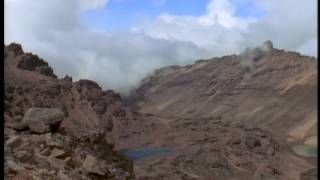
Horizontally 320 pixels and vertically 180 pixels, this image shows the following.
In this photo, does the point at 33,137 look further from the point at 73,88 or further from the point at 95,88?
the point at 95,88

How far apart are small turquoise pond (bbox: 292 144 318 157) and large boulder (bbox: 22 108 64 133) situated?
164 metres

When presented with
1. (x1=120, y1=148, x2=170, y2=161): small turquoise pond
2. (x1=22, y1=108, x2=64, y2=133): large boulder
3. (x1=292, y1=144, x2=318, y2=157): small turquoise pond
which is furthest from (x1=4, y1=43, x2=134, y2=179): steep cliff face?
(x1=292, y1=144, x2=318, y2=157): small turquoise pond

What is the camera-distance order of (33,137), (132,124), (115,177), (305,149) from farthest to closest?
1. (305,149)
2. (132,124)
3. (115,177)
4. (33,137)

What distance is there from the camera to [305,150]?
188750 mm

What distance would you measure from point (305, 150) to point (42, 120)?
6935 inches

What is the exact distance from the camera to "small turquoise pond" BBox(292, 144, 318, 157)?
180 meters

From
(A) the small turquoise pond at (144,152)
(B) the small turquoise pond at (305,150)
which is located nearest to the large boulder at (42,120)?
(A) the small turquoise pond at (144,152)

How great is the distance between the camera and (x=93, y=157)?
2136cm

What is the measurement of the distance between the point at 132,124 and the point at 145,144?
987 centimetres

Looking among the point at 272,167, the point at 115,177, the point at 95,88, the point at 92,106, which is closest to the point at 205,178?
the point at 272,167

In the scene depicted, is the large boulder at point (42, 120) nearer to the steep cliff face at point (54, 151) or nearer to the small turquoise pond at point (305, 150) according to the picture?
the steep cliff face at point (54, 151)

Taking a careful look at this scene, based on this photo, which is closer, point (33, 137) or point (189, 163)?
point (33, 137)

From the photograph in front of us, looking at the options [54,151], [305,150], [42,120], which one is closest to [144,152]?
[305,150]

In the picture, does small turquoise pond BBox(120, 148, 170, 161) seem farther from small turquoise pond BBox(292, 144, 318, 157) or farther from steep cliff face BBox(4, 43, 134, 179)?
steep cliff face BBox(4, 43, 134, 179)
